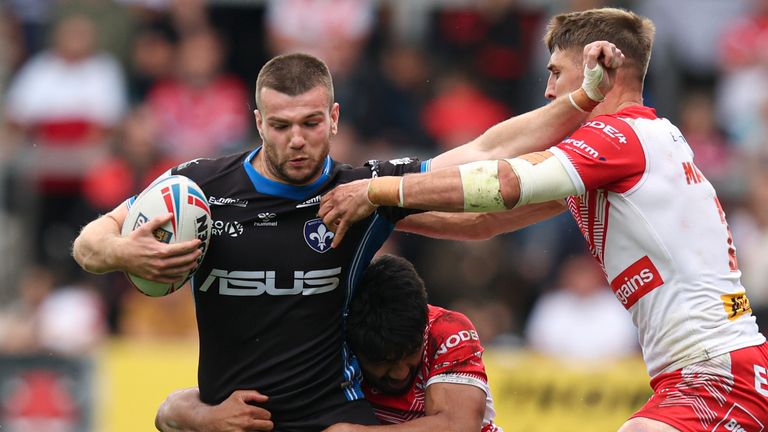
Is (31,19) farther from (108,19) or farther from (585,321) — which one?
(585,321)

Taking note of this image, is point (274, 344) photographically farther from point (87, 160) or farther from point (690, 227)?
point (87, 160)

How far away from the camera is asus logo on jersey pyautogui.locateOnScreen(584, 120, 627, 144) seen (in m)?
6.71

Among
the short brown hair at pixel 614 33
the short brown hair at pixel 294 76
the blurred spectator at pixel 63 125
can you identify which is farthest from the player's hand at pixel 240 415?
the blurred spectator at pixel 63 125

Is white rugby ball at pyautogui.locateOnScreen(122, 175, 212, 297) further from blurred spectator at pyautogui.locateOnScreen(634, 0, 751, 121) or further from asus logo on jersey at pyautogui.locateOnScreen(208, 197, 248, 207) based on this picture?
blurred spectator at pyautogui.locateOnScreen(634, 0, 751, 121)

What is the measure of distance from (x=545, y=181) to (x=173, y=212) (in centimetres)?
183

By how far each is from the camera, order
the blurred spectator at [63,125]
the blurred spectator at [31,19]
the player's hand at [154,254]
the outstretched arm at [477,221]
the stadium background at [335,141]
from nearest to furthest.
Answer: the player's hand at [154,254]
the outstretched arm at [477,221]
the stadium background at [335,141]
the blurred spectator at [63,125]
the blurred spectator at [31,19]

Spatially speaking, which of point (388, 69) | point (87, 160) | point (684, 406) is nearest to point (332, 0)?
point (388, 69)

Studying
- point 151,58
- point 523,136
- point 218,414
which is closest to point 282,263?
point 218,414

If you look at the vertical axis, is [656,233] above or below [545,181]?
below

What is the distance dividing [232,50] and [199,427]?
9535mm

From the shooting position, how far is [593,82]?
6.93 meters

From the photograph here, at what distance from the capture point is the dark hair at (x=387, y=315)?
271 inches

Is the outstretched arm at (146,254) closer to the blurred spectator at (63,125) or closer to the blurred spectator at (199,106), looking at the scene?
the blurred spectator at (199,106)

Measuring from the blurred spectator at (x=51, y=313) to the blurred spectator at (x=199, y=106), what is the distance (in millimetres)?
1838
